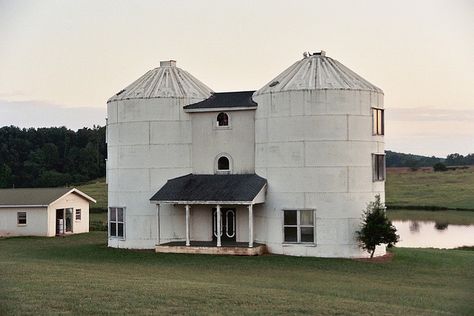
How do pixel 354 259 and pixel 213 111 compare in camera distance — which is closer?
pixel 354 259

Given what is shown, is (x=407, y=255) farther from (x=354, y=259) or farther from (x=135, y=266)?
(x=135, y=266)

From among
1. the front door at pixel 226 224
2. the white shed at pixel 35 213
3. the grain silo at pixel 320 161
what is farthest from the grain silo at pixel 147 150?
the white shed at pixel 35 213

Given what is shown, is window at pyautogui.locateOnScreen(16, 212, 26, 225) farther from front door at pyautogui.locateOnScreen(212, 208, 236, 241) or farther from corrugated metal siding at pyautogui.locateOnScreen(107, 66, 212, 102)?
front door at pyautogui.locateOnScreen(212, 208, 236, 241)

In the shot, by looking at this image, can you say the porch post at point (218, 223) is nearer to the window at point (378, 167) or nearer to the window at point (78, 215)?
the window at point (378, 167)

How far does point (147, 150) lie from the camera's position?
3181 centimetres

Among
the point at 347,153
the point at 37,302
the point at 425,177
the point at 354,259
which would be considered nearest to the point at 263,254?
the point at 354,259

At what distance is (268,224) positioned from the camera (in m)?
29.7

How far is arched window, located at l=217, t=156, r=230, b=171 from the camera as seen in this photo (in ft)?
104

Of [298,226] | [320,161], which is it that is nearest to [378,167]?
[320,161]

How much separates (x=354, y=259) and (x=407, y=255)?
3.12 meters

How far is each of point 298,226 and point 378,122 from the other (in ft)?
19.0

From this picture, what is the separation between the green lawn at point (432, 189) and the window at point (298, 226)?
134ft

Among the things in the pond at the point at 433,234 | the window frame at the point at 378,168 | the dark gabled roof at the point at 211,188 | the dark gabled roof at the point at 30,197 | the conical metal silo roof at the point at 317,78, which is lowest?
the pond at the point at 433,234

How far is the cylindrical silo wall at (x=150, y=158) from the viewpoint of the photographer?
31672mm
